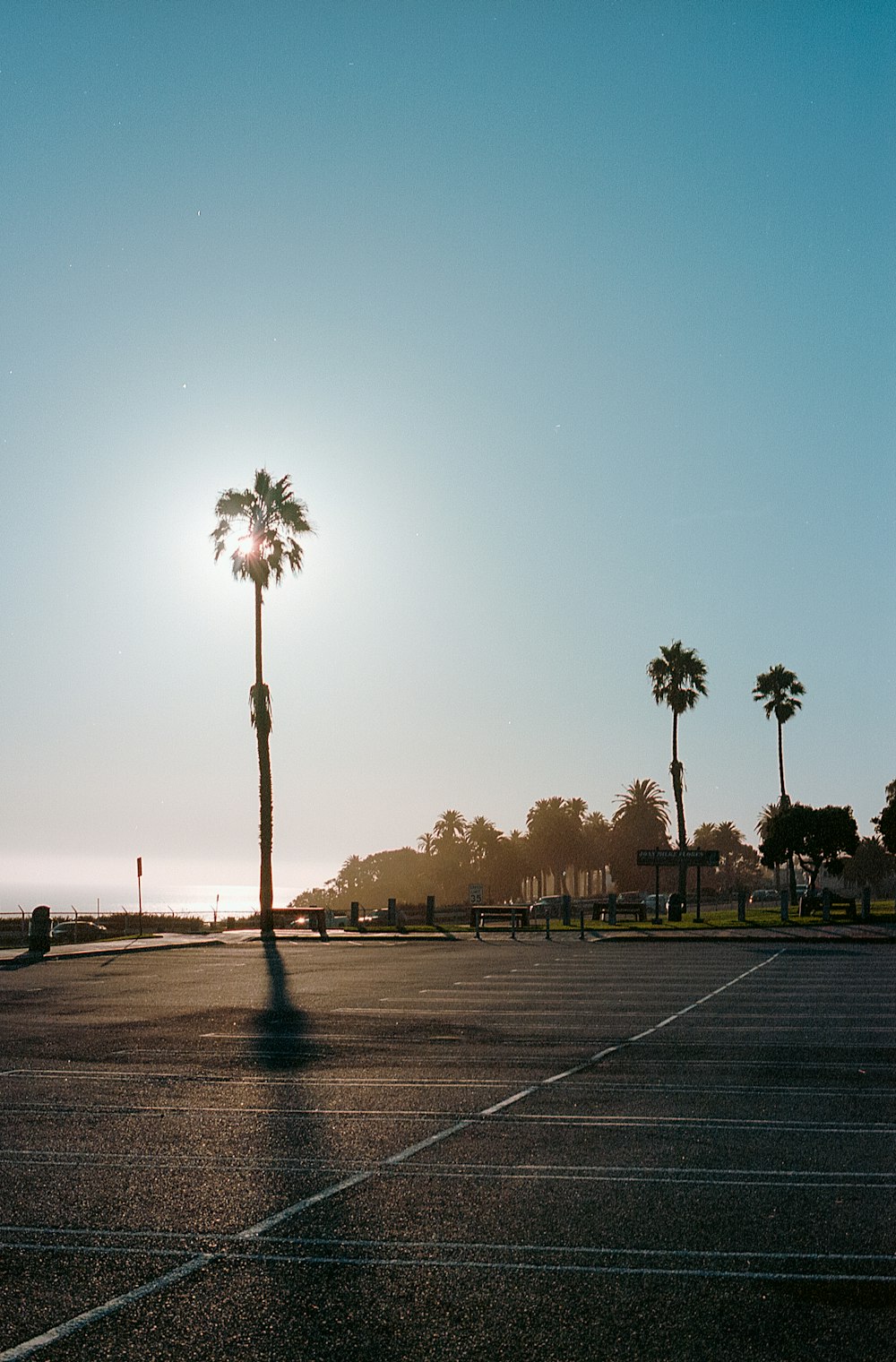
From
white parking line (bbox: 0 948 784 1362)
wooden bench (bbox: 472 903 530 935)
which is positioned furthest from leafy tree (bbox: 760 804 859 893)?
white parking line (bbox: 0 948 784 1362)

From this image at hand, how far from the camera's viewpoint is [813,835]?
3329 inches

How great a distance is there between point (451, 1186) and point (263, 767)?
Result: 124ft

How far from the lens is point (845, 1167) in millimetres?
7824

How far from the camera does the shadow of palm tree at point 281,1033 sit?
12.9m

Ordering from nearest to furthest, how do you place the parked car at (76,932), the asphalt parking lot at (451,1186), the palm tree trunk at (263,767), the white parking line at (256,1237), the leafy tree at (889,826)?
the white parking line at (256,1237)
the asphalt parking lot at (451,1186)
the palm tree trunk at (263,767)
the parked car at (76,932)
the leafy tree at (889,826)

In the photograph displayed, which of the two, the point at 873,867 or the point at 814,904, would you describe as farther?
the point at 873,867

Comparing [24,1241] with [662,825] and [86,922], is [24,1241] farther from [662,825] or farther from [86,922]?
[662,825]

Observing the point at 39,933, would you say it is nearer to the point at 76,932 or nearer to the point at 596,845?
the point at 76,932

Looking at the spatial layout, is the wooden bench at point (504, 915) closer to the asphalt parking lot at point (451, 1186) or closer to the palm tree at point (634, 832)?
the asphalt parking lot at point (451, 1186)

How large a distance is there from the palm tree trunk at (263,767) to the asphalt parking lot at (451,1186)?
27988 mm

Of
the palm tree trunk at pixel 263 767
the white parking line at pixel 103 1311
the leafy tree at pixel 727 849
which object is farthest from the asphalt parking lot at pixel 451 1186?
the leafy tree at pixel 727 849

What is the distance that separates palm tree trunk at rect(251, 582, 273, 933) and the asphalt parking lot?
28.0 meters

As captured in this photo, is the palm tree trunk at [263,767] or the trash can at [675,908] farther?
the trash can at [675,908]

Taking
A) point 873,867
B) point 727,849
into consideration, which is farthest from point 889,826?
point 727,849
